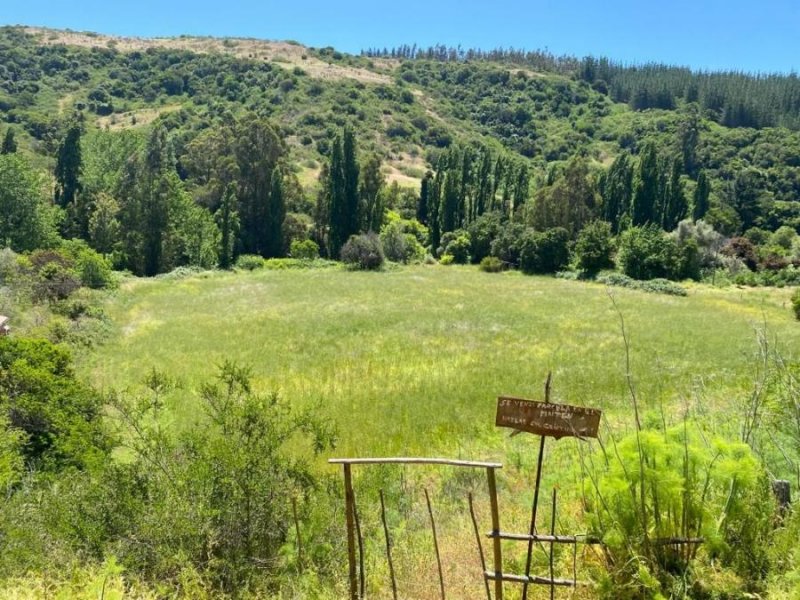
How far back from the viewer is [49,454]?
7355 mm

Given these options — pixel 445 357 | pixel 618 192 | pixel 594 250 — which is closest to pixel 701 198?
pixel 618 192

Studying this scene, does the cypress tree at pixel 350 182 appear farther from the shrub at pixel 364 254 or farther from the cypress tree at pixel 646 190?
Result: the cypress tree at pixel 646 190

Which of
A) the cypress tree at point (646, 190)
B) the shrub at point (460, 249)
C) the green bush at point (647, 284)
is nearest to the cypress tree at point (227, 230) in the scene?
→ the shrub at point (460, 249)

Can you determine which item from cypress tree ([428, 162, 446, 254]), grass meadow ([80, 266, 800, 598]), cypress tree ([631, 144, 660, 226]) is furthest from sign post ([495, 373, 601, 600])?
cypress tree ([631, 144, 660, 226])

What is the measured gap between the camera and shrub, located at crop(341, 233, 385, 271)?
4372 cm

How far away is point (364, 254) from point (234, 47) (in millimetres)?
128610

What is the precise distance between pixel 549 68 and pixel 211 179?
153 meters

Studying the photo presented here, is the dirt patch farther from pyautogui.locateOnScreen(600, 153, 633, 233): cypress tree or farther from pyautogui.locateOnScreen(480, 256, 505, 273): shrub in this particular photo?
pyautogui.locateOnScreen(480, 256, 505, 273): shrub

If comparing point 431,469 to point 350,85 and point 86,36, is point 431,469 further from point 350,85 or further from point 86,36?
point 86,36

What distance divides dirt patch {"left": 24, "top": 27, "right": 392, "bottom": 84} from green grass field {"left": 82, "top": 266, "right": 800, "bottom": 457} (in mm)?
108432

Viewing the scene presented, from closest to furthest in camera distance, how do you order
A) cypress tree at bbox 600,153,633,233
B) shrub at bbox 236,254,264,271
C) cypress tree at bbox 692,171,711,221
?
shrub at bbox 236,254,264,271
cypress tree at bbox 600,153,633,233
cypress tree at bbox 692,171,711,221

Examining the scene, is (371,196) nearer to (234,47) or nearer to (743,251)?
(743,251)

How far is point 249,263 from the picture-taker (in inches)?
1802

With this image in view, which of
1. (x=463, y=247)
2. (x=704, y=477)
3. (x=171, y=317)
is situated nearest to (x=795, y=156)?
(x=463, y=247)
